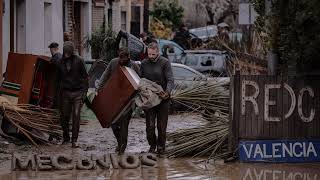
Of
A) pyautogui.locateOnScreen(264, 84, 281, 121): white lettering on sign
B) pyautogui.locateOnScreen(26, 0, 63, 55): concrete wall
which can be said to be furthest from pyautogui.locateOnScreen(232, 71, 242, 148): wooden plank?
pyautogui.locateOnScreen(26, 0, 63, 55): concrete wall

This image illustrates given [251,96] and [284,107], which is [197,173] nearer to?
[251,96]

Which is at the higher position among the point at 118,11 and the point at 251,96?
the point at 118,11

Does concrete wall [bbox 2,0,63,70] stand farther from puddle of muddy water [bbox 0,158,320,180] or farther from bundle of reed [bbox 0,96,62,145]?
puddle of muddy water [bbox 0,158,320,180]

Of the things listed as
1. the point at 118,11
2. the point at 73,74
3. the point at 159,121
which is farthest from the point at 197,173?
the point at 118,11

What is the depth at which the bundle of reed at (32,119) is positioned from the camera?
1518 centimetres

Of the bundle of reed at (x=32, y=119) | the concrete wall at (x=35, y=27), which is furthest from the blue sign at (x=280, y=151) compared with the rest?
the concrete wall at (x=35, y=27)

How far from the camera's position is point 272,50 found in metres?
13.8

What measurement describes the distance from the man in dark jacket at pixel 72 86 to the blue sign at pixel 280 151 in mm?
3374

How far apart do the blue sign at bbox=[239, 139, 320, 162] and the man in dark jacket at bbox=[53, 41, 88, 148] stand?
3374 millimetres

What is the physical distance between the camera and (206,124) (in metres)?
14.8

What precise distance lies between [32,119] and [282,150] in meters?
4.42

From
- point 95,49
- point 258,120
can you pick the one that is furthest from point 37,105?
point 95,49

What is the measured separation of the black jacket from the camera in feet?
51.6

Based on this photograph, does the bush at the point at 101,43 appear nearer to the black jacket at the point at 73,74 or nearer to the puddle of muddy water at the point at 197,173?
the black jacket at the point at 73,74
